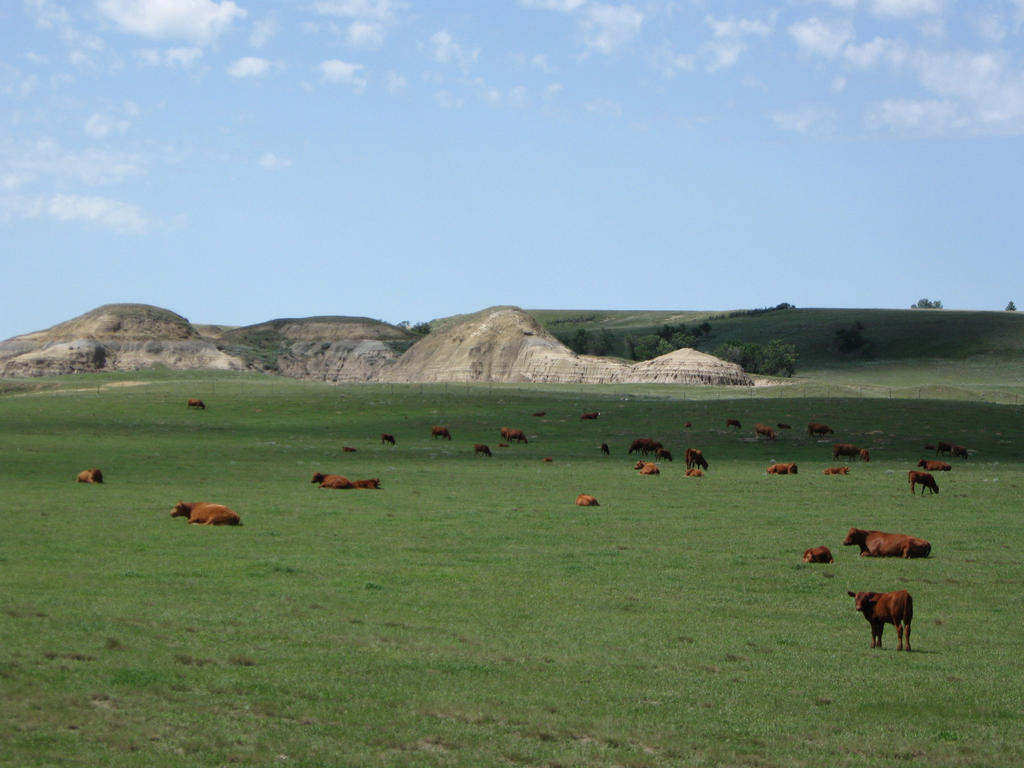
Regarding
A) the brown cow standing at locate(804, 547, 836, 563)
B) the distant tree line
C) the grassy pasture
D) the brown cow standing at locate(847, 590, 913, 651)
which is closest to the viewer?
the grassy pasture

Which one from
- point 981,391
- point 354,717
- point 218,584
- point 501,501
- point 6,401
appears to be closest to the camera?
point 354,717

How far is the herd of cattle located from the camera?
1478 centimetres

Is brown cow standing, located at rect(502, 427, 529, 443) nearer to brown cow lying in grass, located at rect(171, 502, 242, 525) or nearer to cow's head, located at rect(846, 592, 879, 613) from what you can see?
brown cow lying in grass, located at rect(171, 502, 242, 525)

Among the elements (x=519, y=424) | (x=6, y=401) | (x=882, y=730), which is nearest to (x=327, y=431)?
(x=519, y=424)

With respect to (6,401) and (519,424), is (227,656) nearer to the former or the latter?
(519,424)

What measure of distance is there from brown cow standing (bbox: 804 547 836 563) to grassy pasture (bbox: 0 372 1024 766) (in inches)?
8.6

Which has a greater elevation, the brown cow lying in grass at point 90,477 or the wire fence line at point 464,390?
the wire fence line at point 464,390

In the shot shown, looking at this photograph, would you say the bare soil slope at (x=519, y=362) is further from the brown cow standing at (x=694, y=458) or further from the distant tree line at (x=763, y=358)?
the brown cow standing at (x=694, y=458)

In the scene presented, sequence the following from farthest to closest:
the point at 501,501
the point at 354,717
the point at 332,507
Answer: the point at 501,501
the point at 332,507
the point at 354,717

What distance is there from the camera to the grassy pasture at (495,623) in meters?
10.4

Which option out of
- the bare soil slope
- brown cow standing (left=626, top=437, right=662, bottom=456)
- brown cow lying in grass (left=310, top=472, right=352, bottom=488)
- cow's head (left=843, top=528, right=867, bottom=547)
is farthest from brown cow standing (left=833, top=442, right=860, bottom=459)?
the bare soil slope

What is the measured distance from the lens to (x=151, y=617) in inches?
565

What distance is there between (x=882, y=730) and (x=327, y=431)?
47814 mm

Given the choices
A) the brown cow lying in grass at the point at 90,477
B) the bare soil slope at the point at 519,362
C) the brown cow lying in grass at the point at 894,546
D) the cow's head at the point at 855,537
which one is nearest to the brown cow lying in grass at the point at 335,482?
the brown cow lying in grass at the point at 90,477
